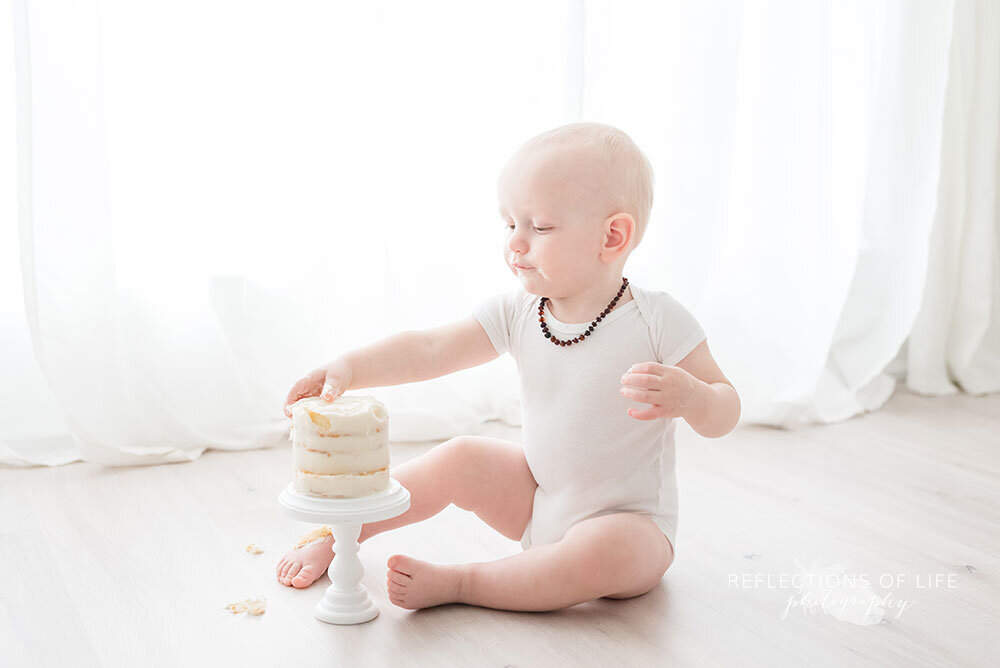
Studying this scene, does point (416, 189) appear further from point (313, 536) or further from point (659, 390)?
point (659, 390)

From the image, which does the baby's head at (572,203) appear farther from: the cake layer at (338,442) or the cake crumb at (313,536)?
the cake crumb at (313,536)

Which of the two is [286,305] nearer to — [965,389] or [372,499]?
[372,499]

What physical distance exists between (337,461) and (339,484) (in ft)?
0.09

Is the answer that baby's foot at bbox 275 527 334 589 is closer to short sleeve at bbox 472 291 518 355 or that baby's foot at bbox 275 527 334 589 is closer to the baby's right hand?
the baby's right hand

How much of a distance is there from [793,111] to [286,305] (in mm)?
1207

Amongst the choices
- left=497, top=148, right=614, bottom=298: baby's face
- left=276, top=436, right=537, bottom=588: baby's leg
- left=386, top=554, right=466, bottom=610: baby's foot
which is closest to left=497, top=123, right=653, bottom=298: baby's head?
left=497, top=148, right=614, bottom=298: baby's face

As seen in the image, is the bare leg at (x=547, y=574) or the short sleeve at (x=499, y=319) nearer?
the bare leg at (x=547, y=574)

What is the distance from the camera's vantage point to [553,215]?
1288mm

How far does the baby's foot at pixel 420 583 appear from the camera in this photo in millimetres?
1251

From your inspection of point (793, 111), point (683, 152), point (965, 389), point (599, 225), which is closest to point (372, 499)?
point (599, 225)

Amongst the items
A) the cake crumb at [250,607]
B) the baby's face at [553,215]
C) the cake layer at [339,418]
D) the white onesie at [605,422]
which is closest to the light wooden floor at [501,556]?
the cake crumb at [250,607]

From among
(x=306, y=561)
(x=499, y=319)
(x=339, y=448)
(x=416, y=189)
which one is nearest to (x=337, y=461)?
(x=339, y=448)

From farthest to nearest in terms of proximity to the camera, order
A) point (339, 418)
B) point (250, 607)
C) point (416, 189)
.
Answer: point (416, 189)
point (250, 607)
point (339, 418)

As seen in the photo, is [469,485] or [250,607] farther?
[469,485]
